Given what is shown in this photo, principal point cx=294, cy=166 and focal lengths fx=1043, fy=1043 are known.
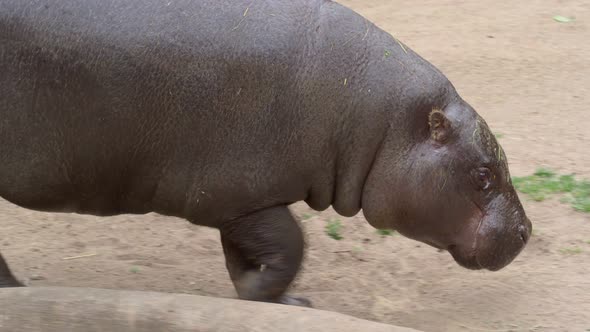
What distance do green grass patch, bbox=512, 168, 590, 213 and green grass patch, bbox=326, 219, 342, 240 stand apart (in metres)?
1.02

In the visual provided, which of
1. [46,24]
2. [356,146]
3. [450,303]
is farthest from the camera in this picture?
[450,303]

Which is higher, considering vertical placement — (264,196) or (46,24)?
(46,24)

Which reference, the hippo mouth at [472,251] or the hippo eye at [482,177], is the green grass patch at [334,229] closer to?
the hippo mouth at [472,251]

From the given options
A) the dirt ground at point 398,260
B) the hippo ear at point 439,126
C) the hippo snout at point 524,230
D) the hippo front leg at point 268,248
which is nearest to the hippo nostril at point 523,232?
the hippo snout at point 524,230

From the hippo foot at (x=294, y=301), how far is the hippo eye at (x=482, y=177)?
0.89 metres

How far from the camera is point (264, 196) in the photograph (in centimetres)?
406

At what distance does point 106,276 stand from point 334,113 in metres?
1.50

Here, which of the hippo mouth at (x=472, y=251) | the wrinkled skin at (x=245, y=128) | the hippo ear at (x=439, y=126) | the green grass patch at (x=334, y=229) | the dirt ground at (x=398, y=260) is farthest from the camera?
the green grass patch at (x=334, y=229)

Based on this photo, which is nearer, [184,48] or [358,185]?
[184,48]

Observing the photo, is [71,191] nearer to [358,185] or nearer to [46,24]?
[46,24]

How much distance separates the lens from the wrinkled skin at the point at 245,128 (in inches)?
155

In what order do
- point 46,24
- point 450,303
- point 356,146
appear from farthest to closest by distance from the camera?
1. point 450,303
2. point 356,146
3. point 46,24

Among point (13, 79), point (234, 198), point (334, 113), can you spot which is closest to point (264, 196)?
point (234, 198)

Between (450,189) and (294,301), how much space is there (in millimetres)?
800
